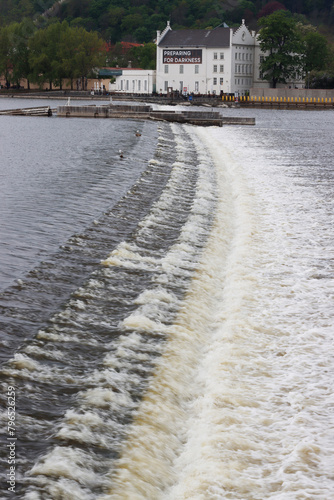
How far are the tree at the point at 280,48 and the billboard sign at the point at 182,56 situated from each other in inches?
355

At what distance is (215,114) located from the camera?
154ft

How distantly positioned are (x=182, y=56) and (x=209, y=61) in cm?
419

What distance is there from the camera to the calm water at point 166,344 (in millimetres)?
5230

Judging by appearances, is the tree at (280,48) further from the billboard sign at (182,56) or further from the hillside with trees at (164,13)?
the hillside with trees at (164,13)

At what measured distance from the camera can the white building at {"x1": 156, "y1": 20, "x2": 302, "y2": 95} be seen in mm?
95625

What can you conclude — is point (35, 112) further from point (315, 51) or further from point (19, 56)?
point (19, 56)

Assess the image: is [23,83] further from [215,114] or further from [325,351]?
[325,351]

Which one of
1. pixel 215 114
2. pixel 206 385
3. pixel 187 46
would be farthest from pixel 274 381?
pixel 187 46

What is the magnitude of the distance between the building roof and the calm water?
276 ft

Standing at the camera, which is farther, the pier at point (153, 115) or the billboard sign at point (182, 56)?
the billboard sign at point (182, 56)

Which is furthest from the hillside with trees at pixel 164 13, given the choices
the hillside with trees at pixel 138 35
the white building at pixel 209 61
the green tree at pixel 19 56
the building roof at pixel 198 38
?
the white building at pixel 209 61

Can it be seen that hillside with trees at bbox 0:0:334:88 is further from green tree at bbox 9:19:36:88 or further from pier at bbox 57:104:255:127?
pier at bbox 57:104:255:127

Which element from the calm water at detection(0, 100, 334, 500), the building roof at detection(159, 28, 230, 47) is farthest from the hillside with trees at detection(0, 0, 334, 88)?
the calm water at detection(0, 100, 334, 500)

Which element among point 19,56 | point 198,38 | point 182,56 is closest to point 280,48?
point 198,38
